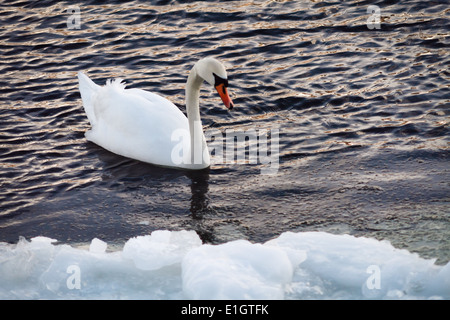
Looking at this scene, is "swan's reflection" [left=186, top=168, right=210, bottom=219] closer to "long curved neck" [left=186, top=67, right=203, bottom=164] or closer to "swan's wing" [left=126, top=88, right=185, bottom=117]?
"long curved neck" [left=186, top=67, right=203, bottom=164]

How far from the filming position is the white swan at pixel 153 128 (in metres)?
7.86

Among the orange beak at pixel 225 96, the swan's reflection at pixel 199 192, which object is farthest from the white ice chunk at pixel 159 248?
the orange beak at pixel 225 96

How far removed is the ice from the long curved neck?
1876 mm

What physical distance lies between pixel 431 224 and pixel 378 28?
199 inches

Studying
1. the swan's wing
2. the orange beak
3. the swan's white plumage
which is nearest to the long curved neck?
the swan's white plumage

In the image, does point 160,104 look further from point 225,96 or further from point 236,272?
point 236,272

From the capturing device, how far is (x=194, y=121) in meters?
7.85

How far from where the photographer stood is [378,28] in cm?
1080

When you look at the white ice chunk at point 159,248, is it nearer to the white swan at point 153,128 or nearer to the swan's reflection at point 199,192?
the swan's reflection at point 199,192

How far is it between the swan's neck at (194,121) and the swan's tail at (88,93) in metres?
1.50

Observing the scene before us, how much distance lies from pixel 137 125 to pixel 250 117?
1572 millimetres

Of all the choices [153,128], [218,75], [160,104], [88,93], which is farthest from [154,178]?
[88,93]

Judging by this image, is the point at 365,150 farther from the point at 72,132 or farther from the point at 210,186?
the point at 72,132
